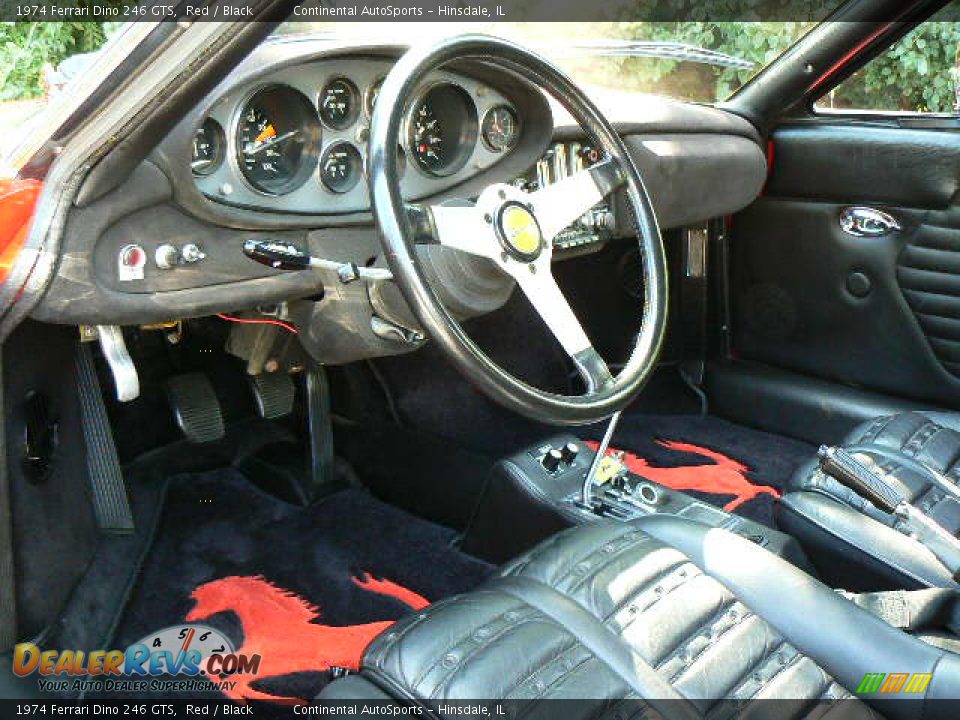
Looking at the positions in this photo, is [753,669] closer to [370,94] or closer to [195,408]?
[370,94]

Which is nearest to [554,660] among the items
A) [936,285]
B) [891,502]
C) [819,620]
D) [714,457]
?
[819,620]

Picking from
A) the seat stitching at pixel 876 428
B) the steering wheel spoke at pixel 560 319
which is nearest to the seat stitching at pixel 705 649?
the steering wheel spoke at pixel 560 319

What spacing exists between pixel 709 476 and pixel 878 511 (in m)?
0.95

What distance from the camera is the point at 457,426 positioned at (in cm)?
292

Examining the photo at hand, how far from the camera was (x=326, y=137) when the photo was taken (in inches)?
73.9

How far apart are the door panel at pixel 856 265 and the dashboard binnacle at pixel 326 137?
3.85ft

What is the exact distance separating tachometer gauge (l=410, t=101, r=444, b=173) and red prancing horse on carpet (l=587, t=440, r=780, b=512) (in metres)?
1.02

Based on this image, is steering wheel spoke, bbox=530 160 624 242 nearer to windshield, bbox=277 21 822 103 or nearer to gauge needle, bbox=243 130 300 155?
gauge needle, bbox=243 130 300 155

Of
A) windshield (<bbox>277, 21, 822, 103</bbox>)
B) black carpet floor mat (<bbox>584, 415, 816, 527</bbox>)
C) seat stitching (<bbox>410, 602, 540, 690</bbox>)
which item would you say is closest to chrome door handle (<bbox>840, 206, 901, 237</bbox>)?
windshield (<bbox>277, 21, 822, 103</bbox>)

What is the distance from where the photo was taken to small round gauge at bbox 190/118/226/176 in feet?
5.61

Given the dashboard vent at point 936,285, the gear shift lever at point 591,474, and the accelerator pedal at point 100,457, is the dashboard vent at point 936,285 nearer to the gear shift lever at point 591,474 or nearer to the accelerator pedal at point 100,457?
the gear shift lever at point 591,474

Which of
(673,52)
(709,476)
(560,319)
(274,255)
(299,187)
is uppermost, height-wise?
(673,52)

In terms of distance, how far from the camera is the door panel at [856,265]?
2.59 metres

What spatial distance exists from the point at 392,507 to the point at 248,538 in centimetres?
40
